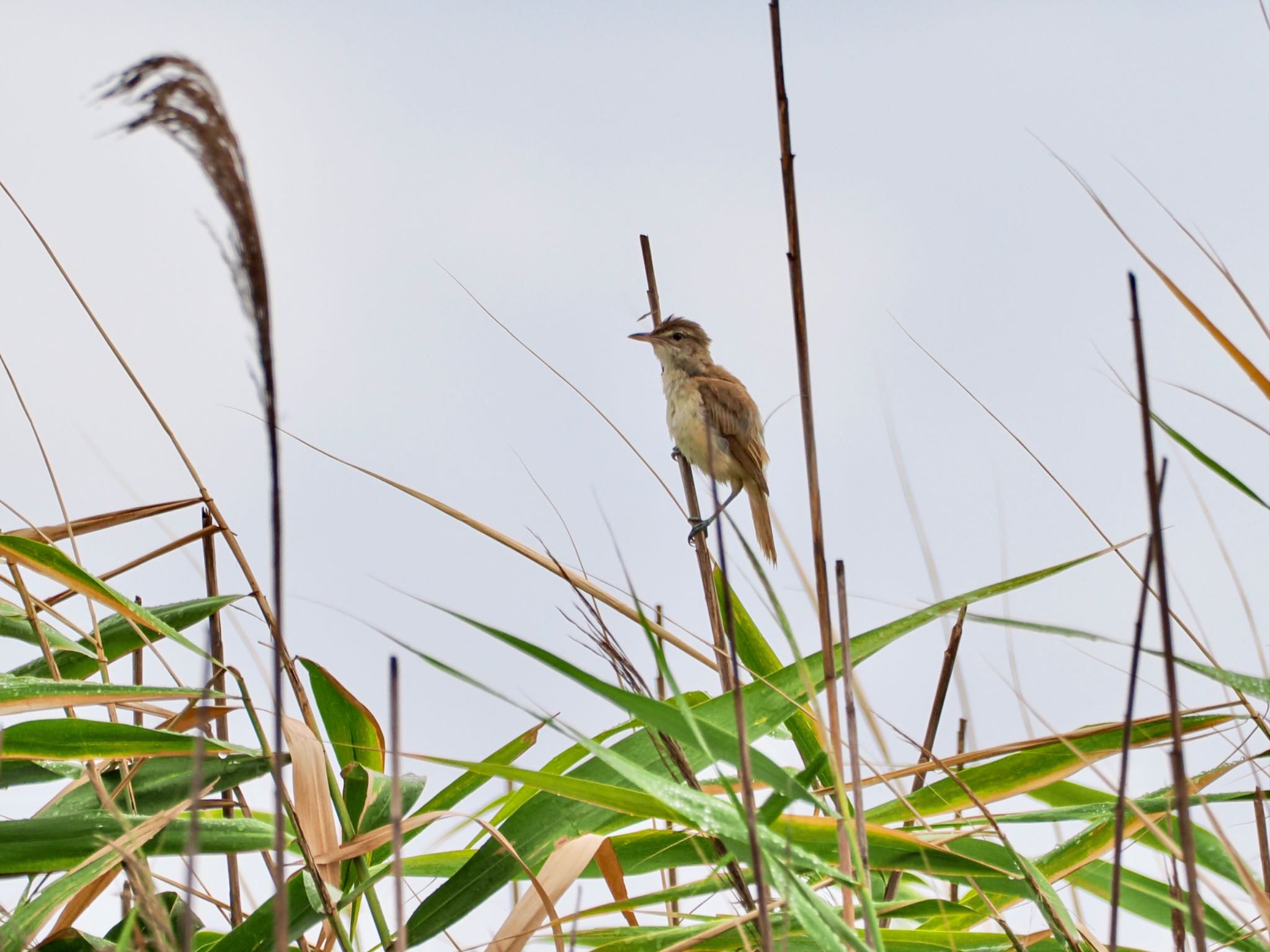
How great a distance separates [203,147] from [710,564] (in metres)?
1.77

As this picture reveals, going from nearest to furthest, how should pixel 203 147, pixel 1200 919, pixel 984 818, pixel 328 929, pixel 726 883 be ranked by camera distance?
pixel 203 147, pixel 1200 919, pixel 726 883, pixel 984 818, pixel 328 929

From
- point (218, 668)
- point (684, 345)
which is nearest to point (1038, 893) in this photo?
point (218, 668)

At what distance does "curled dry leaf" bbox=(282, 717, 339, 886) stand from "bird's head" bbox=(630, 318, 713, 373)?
379 cm

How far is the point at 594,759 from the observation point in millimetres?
1760

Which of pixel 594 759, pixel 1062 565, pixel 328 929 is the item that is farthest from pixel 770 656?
pixel 328 929

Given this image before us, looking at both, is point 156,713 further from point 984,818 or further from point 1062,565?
point 1062,565

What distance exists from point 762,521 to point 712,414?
539 mm

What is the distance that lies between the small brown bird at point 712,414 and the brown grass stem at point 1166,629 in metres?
3.78

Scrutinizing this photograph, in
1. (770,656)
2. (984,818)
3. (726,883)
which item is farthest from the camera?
(770,656)

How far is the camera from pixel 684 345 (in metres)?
5.39

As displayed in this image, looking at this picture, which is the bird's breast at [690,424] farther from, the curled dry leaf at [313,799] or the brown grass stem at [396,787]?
the brown grass stem at [396,787]

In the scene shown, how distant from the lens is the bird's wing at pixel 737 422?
506 cm

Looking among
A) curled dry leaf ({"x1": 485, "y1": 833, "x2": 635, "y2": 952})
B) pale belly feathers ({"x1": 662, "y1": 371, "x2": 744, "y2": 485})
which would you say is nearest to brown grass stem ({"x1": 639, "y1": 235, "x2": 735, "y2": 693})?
curled dry leaf ({"x1": 485, "y1": 833, "x2": 635, "y2": 952})

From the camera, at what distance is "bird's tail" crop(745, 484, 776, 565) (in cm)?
509
